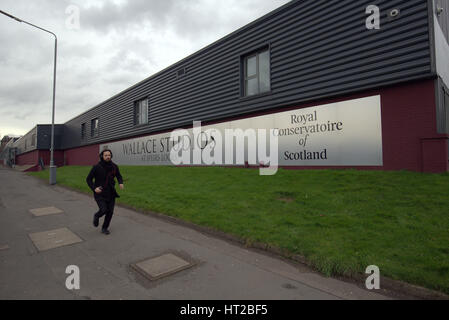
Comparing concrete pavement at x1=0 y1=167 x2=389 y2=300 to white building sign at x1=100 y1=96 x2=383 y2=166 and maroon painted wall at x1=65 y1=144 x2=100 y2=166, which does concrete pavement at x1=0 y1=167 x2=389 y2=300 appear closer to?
white building sign at x1=100 y1=96 x2=383 y2=166

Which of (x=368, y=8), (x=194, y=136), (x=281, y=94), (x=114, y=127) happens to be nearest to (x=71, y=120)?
(x=114, y=127)

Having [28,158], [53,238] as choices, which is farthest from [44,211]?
[28,158]

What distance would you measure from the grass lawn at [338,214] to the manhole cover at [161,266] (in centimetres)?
132

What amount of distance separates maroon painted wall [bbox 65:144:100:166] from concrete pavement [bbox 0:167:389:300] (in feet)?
72.8

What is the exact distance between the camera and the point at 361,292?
311 centimetres

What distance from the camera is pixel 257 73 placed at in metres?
12.3

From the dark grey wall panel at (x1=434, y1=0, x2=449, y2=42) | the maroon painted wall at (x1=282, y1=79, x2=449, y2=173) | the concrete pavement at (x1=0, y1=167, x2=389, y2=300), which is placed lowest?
the concrete pavement at (x1=0, y1=167, x2=389, y2=300)

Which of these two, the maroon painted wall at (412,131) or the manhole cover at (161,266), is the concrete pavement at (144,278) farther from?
the maroon painted wall at (412,131)

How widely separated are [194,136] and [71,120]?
2652 cm

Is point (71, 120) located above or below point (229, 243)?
above

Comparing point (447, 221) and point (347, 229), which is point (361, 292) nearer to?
point (347, 229)

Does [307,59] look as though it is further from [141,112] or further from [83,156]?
[83,156]

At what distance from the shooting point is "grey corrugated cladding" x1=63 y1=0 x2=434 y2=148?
776 cm

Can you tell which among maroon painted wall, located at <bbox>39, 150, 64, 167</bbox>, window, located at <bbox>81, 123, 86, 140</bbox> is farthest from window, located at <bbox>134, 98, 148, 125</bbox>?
maroon painted wall, located at <bbox>39, 150, 64, 167</bbox>
